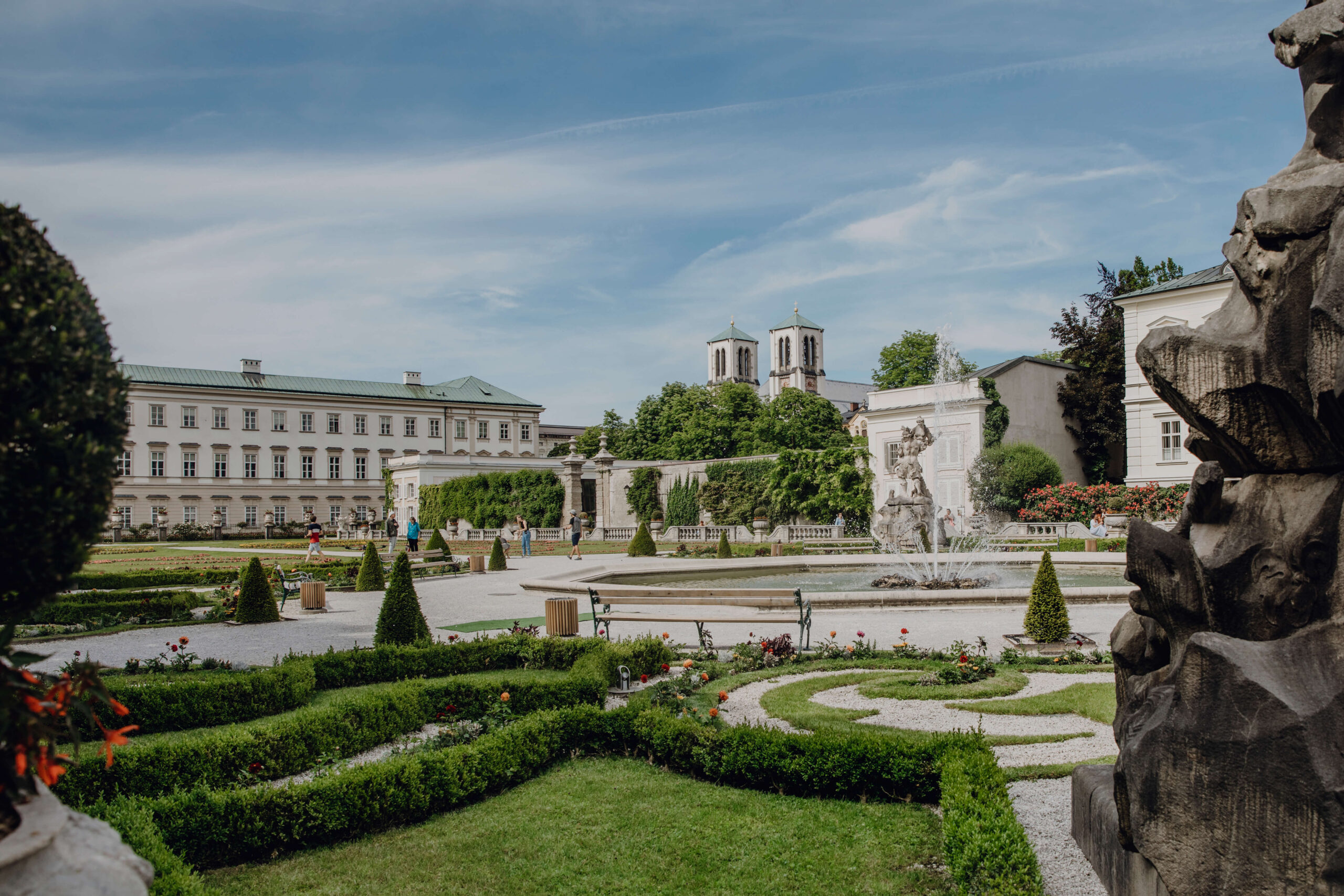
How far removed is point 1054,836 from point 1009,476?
31509 millimetres

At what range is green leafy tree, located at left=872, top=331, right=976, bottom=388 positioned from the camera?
51188 mm

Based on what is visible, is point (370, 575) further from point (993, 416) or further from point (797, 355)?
point (797, 355)

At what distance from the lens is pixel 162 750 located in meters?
5.85

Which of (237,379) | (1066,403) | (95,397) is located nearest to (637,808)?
(95,397)

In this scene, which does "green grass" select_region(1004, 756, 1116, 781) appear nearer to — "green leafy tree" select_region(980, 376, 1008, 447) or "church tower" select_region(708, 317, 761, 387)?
"green leafy tree" select_region(980, 376, 1008, 447)

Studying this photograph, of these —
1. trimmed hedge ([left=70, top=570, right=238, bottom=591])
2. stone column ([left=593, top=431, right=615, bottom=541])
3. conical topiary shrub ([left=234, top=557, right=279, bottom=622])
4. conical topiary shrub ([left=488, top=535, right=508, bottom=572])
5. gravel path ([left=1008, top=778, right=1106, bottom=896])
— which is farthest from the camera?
stone column ([left=593, top=431, right=615, bottom=541])

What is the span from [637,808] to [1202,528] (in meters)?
3.47

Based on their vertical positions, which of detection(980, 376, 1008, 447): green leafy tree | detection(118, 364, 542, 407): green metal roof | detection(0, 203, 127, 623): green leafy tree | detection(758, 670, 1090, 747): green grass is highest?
detection(118, 364, 542, 407): green metal roof

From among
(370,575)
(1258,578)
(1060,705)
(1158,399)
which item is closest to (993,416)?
(1158,399)

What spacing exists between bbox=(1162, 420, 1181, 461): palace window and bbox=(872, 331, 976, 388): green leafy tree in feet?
53.4

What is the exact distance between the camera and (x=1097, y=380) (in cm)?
3897

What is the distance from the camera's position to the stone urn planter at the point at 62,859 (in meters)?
1.80

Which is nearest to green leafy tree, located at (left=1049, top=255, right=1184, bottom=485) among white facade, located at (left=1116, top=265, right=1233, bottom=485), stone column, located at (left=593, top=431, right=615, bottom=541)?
white facade, located at (left=1116, top=265, right=1233, bottom=485)

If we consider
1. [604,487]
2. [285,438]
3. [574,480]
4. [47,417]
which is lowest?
[47,417]
